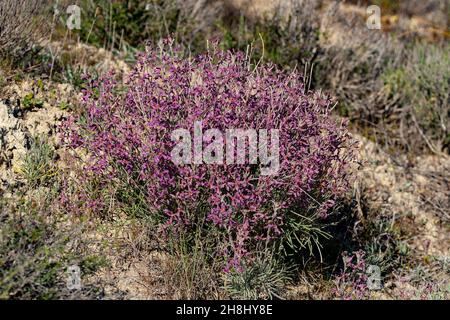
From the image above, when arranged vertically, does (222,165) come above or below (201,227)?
above

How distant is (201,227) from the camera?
143 inches

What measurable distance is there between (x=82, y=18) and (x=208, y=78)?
2.30m

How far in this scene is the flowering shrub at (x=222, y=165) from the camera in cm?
345

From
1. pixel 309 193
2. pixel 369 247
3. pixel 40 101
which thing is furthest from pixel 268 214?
pixel 40 101

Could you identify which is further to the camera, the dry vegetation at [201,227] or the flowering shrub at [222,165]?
the dry vegetation at [201,227]

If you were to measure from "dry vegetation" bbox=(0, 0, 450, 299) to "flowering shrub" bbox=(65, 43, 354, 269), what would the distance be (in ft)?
0.38

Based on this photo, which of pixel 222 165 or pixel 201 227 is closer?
pixel 222 165

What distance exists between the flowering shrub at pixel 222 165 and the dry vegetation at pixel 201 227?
0.11 metres

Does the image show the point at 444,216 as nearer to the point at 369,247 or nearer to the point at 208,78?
the point at 369,247

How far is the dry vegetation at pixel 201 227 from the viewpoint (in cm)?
359

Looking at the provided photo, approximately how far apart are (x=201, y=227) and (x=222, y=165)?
15.3 inches

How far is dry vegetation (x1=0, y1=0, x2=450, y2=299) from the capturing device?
3.59m

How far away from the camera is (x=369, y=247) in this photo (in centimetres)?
436
